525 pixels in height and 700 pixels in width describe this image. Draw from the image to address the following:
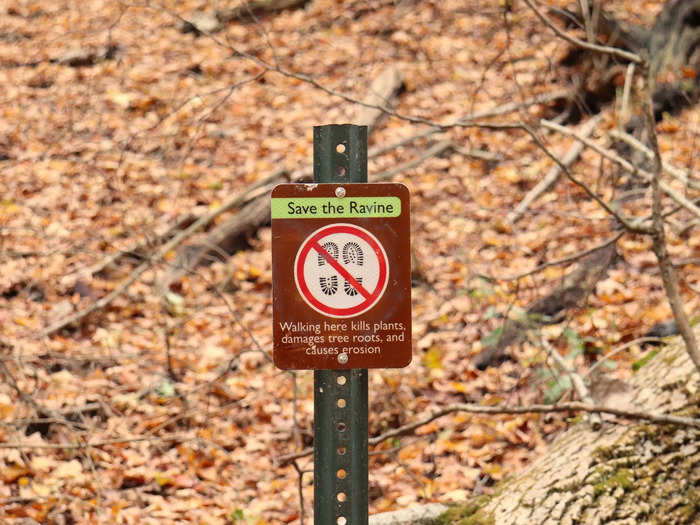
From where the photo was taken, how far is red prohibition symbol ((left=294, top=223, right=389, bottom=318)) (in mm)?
1652

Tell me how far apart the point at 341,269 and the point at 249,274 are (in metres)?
4.33

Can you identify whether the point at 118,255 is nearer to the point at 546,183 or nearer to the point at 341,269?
the point at 546,183

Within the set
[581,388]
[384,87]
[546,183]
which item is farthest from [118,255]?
[581,388]

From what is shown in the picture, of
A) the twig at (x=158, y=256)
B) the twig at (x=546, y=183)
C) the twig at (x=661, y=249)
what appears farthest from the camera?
the twig at (x=546, y=183)

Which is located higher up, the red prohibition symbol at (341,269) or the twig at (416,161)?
the twig at (416,161)

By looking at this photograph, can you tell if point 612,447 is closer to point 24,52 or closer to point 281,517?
point 281,517

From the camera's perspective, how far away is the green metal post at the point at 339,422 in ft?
5.47

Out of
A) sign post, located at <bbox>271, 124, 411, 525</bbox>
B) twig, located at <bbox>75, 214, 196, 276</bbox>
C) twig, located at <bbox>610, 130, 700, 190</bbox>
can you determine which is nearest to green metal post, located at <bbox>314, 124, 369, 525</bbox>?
sign post, located at <bbox>271, 124, 411, 525</bbox>

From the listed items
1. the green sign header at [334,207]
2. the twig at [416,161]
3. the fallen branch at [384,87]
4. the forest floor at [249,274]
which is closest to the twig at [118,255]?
the forest floor at [249,274]

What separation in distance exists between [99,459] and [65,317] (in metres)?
1.69

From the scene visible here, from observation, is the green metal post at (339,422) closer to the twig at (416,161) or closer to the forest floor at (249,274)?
the forest floor at (249,274)

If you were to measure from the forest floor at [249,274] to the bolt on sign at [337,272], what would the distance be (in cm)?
125

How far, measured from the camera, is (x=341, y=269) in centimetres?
166

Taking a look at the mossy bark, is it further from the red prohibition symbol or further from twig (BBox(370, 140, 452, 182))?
twig (BBox(370, 140, 452, 182))
